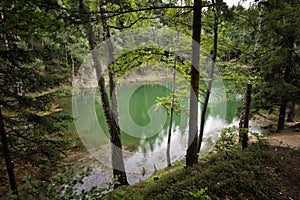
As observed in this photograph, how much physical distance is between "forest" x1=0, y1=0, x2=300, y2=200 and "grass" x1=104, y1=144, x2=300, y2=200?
21 mm

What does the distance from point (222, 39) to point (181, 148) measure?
23.1ft

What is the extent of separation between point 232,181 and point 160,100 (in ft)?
18.0

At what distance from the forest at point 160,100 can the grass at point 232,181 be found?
0.02m

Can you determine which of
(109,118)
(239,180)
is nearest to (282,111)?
(239,180)

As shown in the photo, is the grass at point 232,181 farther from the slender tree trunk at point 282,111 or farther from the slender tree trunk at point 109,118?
the slender tree trunk at point 282,111

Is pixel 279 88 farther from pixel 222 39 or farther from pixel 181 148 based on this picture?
pixel 181 148

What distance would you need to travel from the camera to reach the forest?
2.86 m

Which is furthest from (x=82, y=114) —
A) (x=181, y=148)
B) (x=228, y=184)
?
(x=228, y=184)

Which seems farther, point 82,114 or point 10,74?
point 82,114

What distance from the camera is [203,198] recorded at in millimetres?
2564

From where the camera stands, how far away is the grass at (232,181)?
313cm

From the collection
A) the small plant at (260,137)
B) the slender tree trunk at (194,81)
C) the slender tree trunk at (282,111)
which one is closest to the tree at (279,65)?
the slender tree trunk at (282,111)

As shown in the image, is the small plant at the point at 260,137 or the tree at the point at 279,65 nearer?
the small plant at the point at 260,137

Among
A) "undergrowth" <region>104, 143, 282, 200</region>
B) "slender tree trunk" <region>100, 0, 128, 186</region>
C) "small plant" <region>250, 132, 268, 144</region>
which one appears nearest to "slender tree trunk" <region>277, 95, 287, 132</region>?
"small plant" <region>250, 132, 268, 144</region>
